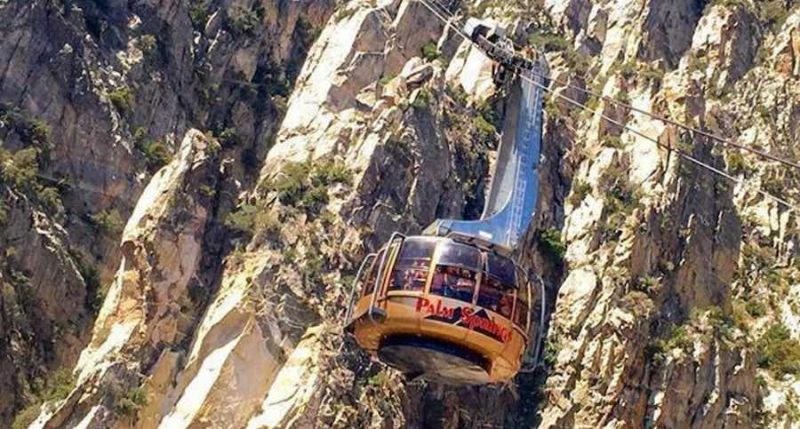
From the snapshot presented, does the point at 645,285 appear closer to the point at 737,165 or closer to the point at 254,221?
the point at 737,165

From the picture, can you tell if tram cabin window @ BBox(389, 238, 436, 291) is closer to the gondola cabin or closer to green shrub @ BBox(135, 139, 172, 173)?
the gondola cabin

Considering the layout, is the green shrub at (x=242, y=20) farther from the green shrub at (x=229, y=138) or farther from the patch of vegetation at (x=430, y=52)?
the patch of vegetation at (x=430, y=52)

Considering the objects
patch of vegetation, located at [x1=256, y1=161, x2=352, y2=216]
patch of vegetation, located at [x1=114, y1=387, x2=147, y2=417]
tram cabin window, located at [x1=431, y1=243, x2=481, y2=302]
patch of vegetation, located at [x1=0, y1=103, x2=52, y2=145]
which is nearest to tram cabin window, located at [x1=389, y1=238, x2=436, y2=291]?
tram cabin window, located at [x1=431, y1=243, x2=481, y2=302]

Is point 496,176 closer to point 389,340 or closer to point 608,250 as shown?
point 389,340

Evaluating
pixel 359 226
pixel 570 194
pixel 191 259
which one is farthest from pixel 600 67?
pixel 191 259

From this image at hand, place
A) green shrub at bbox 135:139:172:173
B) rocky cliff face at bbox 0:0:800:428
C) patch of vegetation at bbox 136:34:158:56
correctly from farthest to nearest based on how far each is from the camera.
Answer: patch of vegetation at bbox 136:34:158:56 < green shrub at bbox 135:139:172:173 < rocky cliff face at bbox 0:0:800:428

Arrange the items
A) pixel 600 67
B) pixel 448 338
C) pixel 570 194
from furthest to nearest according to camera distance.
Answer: pixel 600 67 → pixel 570 194 → pixel 448 338

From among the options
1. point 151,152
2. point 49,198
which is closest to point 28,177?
point 49,198
